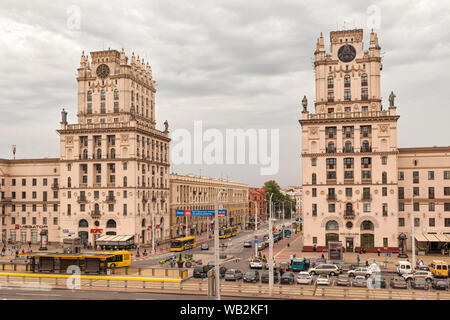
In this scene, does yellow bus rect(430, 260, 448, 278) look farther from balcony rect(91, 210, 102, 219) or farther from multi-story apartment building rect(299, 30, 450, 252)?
balcony rect(91, 210, 102, 219)

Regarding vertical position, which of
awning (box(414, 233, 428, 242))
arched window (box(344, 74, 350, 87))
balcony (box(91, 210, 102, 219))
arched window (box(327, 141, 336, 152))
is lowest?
awning (box(414, 233, 428, 242))

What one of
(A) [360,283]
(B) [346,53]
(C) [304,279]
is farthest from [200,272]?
(B) [346,53]

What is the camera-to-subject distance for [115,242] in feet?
293

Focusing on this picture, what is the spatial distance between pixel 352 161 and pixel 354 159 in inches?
23.0

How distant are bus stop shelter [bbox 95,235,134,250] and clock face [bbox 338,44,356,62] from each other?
55334 mm

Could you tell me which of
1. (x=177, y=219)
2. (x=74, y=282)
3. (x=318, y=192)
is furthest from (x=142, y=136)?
(x=74, y=282)

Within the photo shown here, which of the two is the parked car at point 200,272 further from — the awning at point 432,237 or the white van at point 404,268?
the awning at point 432,237

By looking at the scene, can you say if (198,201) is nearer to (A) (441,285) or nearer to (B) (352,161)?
(B) (352,161)

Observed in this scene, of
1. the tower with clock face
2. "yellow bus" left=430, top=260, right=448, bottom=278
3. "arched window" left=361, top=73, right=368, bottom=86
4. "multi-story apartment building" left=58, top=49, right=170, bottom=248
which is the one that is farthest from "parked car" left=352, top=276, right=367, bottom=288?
"multi-story apartment building" left=58, top=49, right=170, bottom=248

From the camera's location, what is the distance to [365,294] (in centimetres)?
4078

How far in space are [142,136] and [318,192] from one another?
40522 mm

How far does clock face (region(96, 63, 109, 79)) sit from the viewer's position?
101 meters

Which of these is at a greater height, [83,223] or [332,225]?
[332,225]
